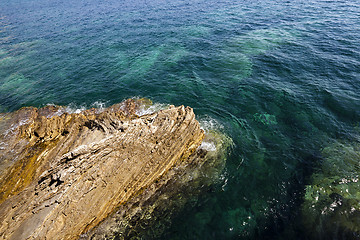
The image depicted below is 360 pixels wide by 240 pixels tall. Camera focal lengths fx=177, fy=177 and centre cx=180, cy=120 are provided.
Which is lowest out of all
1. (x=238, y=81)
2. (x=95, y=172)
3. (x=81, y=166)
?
(x=238, y=81)

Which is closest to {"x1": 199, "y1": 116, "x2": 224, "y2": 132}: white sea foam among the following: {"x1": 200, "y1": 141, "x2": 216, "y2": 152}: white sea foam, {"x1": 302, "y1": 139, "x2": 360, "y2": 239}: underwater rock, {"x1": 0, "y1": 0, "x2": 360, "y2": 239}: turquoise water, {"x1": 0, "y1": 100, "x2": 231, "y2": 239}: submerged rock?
{"x1": 0, "y1": 0, "x2": 360, "y2": 239}: turquoise water

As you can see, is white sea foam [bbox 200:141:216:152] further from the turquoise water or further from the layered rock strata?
the turquoise water

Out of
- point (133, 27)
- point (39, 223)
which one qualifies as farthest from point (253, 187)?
point (133, 27)

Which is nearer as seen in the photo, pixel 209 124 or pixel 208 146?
pixel 208 146

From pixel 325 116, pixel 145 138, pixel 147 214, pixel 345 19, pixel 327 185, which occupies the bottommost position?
pixel 147 214

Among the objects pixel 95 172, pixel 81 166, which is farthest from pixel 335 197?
pixel 81 166

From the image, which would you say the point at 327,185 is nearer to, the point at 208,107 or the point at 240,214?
the point at 240,214

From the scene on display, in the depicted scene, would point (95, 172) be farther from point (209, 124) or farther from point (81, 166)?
point (209, 124)
